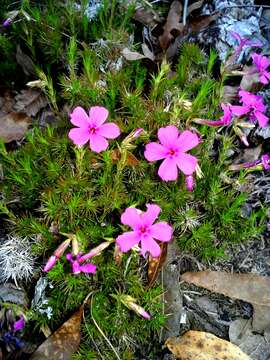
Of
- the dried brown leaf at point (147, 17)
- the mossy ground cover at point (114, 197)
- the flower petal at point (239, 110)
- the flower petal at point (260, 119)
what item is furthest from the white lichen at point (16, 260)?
the dried brown leaf at point (147, 17)

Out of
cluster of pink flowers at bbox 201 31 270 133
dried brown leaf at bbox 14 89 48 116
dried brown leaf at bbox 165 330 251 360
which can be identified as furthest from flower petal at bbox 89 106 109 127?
dried brown leaf at bbox 165 330 251 360

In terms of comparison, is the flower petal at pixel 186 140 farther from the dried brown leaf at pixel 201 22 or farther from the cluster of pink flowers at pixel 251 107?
the dried brown leaf at pixel 201 22

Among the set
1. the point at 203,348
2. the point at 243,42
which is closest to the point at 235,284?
the point at 203,348

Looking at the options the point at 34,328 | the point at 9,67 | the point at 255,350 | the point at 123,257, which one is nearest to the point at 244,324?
the point at 255,350

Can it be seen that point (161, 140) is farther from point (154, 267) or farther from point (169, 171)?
point (154, 267)

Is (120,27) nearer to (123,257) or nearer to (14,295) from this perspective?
(123,257)

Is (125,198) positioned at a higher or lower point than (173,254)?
higher
